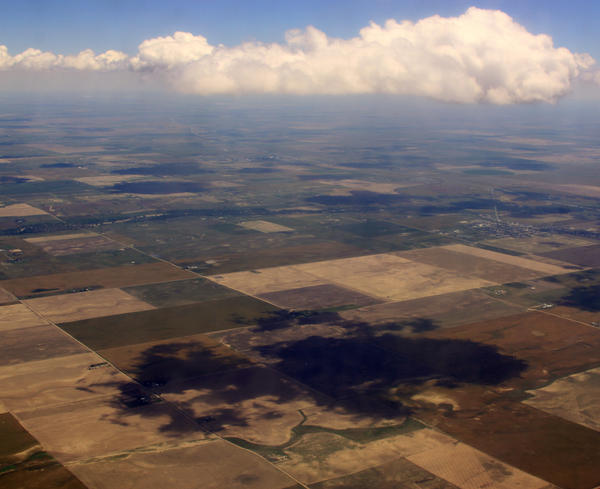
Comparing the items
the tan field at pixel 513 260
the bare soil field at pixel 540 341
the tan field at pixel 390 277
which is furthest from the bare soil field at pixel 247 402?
the tan field at pixel 513 260

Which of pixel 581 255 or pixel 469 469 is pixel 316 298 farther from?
pixel 581 255

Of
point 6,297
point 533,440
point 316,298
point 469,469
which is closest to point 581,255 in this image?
point 316,298

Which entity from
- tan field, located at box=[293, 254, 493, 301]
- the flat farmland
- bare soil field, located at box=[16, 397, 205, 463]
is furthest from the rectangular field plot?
bare soil field, located at box=[16, 397, 205, 463]

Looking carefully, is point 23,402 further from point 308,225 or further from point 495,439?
point 308,225

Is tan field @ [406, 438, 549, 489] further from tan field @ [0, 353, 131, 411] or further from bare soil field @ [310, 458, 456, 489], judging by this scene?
tan field @ [0, 353, 131, 411]

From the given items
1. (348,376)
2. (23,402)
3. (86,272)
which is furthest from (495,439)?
(86,272)

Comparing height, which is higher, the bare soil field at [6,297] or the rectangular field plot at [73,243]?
the rectangular field plot at [73,243]

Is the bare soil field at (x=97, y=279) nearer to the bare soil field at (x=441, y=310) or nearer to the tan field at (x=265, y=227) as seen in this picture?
the bare soil field at (x=441, y=310)
